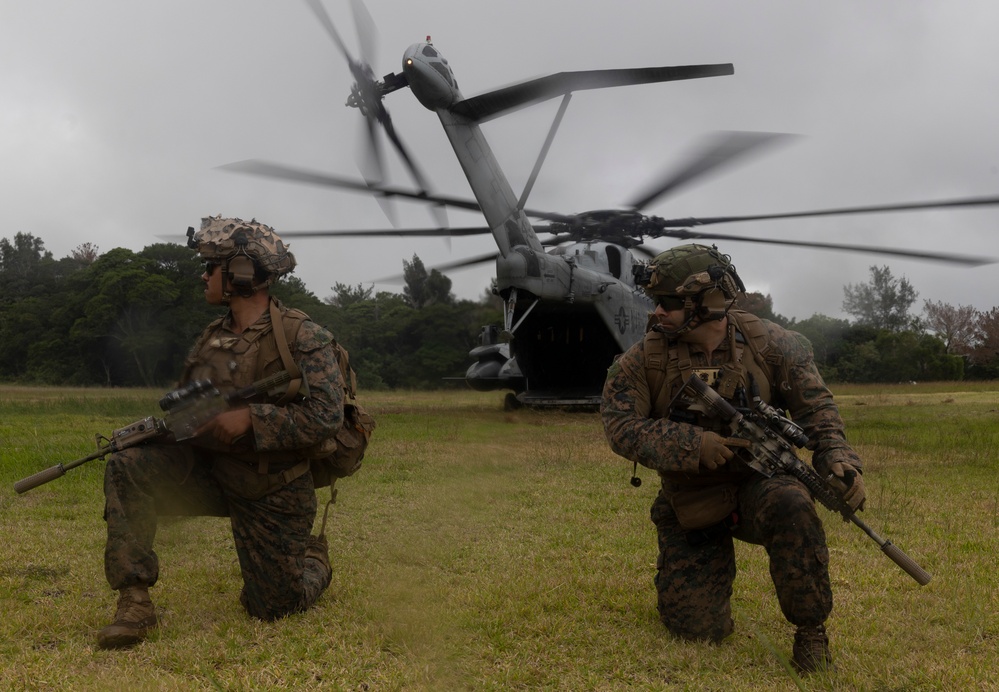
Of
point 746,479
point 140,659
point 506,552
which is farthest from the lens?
point 506,552

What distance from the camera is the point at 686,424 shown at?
10.7ft

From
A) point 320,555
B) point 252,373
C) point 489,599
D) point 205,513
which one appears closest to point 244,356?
point 252,373

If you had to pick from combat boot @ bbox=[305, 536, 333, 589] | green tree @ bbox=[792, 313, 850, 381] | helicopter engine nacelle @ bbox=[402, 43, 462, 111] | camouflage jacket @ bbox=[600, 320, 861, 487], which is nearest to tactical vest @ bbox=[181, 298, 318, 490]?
combat boot @ bbox=[305, 536, 333, 589]

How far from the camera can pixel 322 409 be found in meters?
3.54

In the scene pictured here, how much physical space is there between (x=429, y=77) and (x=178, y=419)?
6887mm

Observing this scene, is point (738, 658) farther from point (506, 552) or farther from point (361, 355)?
point (361, 355)

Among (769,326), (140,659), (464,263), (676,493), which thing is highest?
(464,263)

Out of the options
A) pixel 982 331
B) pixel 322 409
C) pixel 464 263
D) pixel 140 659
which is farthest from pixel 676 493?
pixel 982 331

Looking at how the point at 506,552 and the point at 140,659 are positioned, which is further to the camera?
the point at 506,552

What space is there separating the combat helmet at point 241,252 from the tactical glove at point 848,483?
257 cm

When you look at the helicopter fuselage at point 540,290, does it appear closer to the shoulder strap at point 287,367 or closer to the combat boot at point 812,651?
the shoulder strap at point 287,367

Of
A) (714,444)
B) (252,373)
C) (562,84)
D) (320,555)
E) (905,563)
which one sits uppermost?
(562,84)

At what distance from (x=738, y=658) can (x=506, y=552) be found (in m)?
1.80

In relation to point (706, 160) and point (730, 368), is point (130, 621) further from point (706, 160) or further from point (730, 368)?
point (706, 160)
